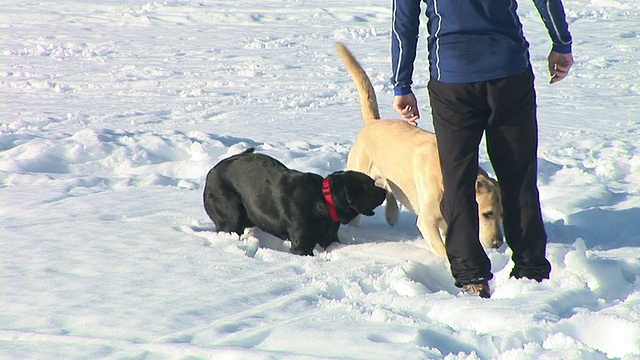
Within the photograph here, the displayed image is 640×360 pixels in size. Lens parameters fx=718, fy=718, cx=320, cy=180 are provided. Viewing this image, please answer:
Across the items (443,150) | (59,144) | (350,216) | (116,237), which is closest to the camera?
(443,150)

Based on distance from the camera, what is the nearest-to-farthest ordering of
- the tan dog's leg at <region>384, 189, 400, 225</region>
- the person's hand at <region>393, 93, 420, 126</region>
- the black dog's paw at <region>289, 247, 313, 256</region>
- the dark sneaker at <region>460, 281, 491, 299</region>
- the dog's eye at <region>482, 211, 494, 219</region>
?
the dark sneaker at <region>460, 281, 491, 299</region> → the person's hand at <region>393, 93, 420, 126</region> → the dog's eye at <region>482, 211, 494, 219</region> → the black dog's paw at <region>289, 247, 313, 256</region> → the tan dog's leg at <region>384, 189, 400, 225</region>

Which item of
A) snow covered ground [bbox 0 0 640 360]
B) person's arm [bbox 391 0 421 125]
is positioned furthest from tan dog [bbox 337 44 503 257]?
person's arm [bbox 391 0 421 125]

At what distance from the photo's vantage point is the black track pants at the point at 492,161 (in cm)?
322

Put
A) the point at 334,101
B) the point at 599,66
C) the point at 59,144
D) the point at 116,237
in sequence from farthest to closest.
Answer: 1. the point at 599,66
2. the point at 334,101
3. the point at 59,144
4. the point at 116,237

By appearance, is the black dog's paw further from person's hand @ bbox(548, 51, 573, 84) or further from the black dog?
person's hand @ bbox(548, 51, 573, 84)

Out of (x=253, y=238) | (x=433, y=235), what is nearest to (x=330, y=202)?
(x=253, y=238)

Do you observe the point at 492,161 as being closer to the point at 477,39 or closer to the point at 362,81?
the point at 477,39

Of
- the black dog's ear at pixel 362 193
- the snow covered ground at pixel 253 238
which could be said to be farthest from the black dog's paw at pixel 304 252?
the black dog's ear at pixel 362 193

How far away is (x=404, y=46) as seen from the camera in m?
3.33

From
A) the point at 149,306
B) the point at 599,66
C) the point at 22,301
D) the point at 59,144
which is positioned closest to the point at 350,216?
the point at 149,306

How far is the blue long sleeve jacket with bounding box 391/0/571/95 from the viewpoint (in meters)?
3.09

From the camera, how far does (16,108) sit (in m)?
9.17

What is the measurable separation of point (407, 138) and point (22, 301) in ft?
8.52

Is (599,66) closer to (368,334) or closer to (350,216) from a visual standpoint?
(350,216)
